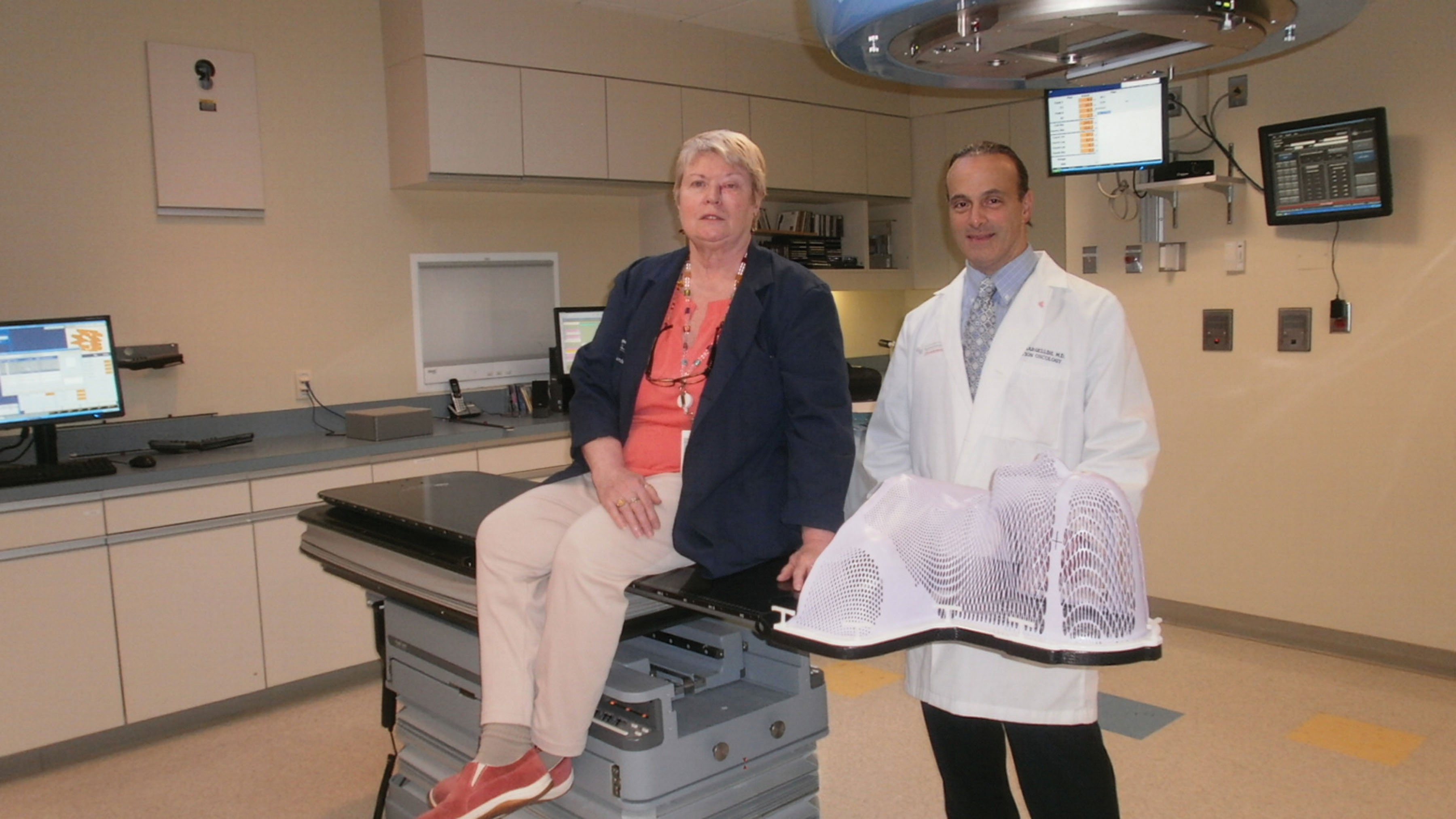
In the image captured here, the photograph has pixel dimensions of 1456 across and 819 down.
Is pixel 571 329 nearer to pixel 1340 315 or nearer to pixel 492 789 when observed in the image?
pixel 1340 315

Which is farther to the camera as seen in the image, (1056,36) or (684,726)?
(684,726)

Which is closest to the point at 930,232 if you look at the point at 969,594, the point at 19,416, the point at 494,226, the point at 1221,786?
the point at 494,226

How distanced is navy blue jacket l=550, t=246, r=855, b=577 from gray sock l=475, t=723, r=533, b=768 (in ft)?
1.31

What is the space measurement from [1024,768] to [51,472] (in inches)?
113

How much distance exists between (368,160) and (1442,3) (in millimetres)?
3901

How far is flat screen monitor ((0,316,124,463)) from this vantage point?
327 cm

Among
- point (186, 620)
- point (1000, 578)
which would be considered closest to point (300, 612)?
point (186, 620)

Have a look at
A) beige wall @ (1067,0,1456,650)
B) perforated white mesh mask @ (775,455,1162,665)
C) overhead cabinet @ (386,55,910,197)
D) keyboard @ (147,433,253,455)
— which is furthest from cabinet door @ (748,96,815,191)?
perforated white mesh mask @ (775,455,1162,665)

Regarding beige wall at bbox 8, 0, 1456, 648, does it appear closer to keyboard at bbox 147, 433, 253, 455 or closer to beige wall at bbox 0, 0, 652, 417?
beige wall at bbox 0, 0, 652, 417

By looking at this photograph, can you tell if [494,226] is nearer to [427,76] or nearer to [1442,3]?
[427,76]

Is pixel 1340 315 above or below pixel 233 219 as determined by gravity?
below

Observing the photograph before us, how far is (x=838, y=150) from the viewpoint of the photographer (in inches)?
224

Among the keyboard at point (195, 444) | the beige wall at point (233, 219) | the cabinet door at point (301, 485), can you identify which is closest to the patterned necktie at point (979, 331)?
the cabinet door at point (301, 485)

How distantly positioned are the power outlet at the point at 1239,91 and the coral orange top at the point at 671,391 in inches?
116
